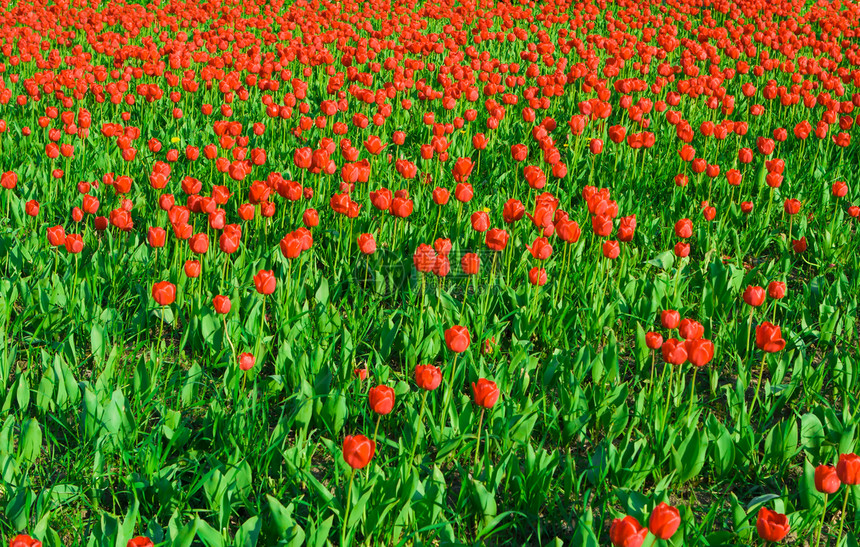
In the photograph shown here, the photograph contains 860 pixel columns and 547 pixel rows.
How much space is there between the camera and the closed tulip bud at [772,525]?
1.91 metres

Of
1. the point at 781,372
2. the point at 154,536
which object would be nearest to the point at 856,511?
the point at 781,372

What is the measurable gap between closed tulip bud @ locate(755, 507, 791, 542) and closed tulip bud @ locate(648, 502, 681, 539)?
21 cm

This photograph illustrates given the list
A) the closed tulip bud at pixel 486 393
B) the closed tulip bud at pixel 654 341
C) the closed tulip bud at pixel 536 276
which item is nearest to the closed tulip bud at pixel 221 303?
the closed tulip bud at pixel 486 393

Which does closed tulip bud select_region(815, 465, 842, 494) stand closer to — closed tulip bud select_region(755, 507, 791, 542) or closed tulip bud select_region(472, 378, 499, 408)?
closed tulip bud select_region(755, 507, 791, 542)

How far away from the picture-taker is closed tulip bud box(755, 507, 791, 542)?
1908mm

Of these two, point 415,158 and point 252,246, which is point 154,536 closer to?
point 252,246

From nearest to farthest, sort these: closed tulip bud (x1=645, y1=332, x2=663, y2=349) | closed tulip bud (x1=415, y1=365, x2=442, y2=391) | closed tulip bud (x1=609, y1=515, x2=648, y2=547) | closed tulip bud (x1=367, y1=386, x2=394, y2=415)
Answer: closed tulip bud (x1=609, y1=515, x2=648, y2=547) → closed tulip bud (x1=367, y1=386, x2=394, y2=415) → closed tulip bud (x1=415, y1=365, x2=442, y2=391) → closed tulip bud (x1=645, y1=332, x2=663, y2=349)

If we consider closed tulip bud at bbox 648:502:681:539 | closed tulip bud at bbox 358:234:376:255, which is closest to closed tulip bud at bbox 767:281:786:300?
closed tulip bud at bbox 648:502:681:539

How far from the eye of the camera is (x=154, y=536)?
2.19 m

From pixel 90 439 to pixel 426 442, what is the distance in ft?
3.55

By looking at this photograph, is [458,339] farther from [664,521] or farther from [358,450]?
[664,521]

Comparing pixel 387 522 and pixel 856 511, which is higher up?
pixel 856 511

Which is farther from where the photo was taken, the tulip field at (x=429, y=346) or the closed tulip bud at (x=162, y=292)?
the closed tulip bud at (x=162, y=292)

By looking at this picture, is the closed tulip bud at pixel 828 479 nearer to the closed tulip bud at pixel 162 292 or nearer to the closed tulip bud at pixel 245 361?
the closed tulip bud at pixel 245 361
